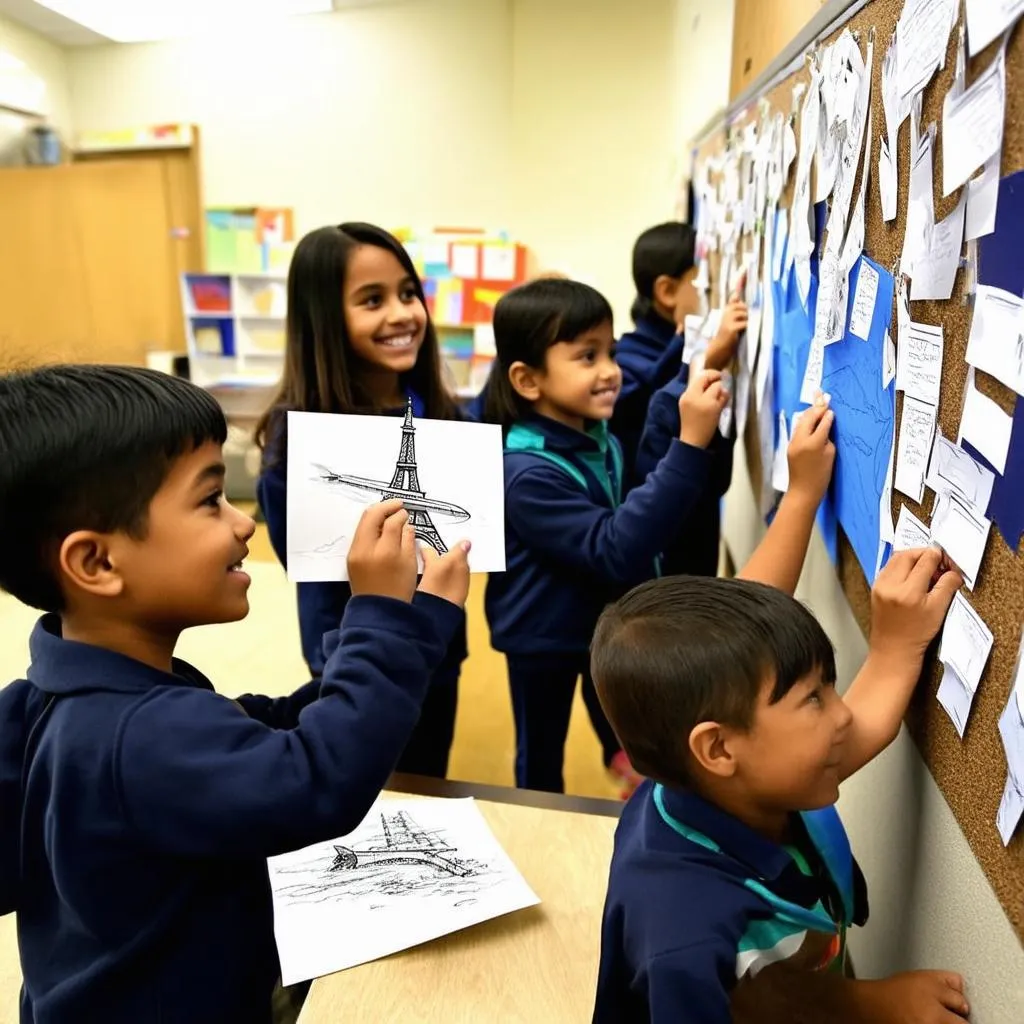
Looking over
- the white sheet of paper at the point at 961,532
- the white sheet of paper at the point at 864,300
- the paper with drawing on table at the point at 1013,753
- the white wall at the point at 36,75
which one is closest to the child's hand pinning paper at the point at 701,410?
the white sheet of paper at the point at 864,300

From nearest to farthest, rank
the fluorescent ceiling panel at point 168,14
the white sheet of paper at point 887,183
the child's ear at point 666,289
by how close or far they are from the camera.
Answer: the white sheet of paper at point 887,183, the child's ear at point 666,289, the fluorescent ceiling panel at point 168,14

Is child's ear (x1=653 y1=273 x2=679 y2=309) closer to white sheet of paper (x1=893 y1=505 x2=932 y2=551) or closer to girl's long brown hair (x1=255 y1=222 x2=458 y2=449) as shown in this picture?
girl's long brown hair (x1=255 y1=222 x2=458 y2=449)

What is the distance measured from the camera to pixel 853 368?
2.68ft

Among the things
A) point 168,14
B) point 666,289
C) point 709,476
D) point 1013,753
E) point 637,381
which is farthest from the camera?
point 168,14

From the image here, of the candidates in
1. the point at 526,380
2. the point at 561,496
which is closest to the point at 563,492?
the point at 561,496

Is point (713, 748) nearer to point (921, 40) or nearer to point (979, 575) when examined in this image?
point (979, 575)

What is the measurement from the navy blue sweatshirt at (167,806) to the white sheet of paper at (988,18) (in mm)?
551

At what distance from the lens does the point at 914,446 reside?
25.3 inches

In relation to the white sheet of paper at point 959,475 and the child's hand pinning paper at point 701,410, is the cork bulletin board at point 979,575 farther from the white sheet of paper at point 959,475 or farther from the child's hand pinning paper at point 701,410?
the child's hand pinning paper at point 701,410

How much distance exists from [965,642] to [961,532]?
7 centimetres

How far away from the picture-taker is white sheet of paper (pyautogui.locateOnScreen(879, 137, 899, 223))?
0.68 metres

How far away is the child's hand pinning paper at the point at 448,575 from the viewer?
76 centimetres

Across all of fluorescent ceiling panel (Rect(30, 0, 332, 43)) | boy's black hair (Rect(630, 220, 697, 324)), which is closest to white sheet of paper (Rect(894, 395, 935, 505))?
boy's black hair (Rect(630, 220, 697, 324))

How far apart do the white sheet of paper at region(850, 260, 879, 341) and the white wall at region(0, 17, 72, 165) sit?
188 inches
